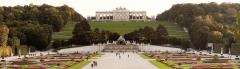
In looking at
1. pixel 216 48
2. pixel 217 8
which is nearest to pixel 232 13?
pixel 217 8

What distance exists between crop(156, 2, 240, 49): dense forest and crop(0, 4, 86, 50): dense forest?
27.3m

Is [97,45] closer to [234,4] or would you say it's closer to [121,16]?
[234,4]

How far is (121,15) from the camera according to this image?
15338 cm

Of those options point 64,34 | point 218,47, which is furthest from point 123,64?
point 64,34

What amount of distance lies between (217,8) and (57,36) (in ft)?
148

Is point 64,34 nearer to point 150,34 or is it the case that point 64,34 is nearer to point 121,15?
point 150,34

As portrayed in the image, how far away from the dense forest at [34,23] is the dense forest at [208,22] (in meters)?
27.3

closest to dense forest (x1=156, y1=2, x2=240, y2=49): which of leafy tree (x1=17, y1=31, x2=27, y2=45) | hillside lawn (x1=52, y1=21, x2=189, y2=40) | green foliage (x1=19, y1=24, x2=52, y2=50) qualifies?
hillside lawn (x1=52, y1=21, x2=189, y2=40)

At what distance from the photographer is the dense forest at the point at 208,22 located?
2849 inches

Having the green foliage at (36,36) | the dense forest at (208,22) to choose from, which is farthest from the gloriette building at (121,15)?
the green foliage at (36,36)

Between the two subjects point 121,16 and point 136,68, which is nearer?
point 136,68

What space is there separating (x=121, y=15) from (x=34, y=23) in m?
68.4

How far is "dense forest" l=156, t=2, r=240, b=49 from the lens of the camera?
72.4 meters

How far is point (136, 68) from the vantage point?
31.2 metres
